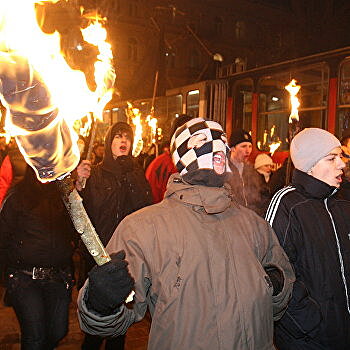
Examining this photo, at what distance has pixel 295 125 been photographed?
7.52 metres

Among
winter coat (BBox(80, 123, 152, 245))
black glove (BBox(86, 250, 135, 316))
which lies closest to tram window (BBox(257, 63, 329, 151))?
winter coat (BBox(80, 123, 152, 245))

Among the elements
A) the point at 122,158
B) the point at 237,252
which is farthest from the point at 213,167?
the point at 122,158

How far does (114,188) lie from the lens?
468 cm

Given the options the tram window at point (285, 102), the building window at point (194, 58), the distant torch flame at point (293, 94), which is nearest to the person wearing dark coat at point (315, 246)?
the tram window at point (285, 102)

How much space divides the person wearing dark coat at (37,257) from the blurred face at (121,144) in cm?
129

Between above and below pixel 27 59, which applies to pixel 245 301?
below

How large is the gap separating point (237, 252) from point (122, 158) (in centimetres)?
288

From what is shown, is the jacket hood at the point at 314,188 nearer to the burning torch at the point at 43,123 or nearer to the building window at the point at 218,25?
the burning torch at the point at 43,123

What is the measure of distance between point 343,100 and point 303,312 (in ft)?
22.7

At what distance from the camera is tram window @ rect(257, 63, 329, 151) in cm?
924

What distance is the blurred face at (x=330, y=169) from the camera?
3.21m

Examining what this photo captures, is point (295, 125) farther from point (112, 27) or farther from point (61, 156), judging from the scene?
point (112, 27)

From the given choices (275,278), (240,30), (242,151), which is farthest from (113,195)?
(240,30)

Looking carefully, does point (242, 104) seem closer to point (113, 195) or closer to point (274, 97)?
point (274, 97)
